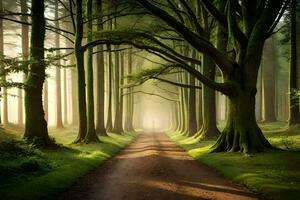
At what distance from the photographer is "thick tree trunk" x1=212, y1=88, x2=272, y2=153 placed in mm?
16547

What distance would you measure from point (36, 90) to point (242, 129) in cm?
931

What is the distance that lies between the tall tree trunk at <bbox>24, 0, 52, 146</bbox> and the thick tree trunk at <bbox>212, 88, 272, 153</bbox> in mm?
7993

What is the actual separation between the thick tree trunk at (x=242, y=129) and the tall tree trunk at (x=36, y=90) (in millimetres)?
7993

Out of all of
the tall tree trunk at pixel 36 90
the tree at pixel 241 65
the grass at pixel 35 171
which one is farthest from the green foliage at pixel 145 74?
the grass at pixel 35 171

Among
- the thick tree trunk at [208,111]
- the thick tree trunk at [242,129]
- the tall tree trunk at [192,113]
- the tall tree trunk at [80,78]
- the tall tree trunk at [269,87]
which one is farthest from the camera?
the tall tree trunk at [269,87]

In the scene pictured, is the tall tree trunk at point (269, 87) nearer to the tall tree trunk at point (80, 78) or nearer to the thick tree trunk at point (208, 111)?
the thick tree trunk at point (208, 111)

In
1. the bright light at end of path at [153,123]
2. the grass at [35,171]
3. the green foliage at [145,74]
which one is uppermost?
the green foliage at [145,74]

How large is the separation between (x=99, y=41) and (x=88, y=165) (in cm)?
655

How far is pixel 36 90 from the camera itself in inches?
694

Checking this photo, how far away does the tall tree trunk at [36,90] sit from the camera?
17.3 m

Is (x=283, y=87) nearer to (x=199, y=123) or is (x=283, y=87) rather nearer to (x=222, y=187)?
(x=199, y=123)

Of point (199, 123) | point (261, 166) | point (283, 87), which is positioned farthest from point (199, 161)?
point (283, 87)

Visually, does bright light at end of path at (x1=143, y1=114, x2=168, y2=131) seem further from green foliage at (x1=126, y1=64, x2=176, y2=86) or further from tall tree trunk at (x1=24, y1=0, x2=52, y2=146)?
tall tree trunk at (x1=24, y1=0, x2=52, y2=146)

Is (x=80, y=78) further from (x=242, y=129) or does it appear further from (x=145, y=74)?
(x=242, y=129)
